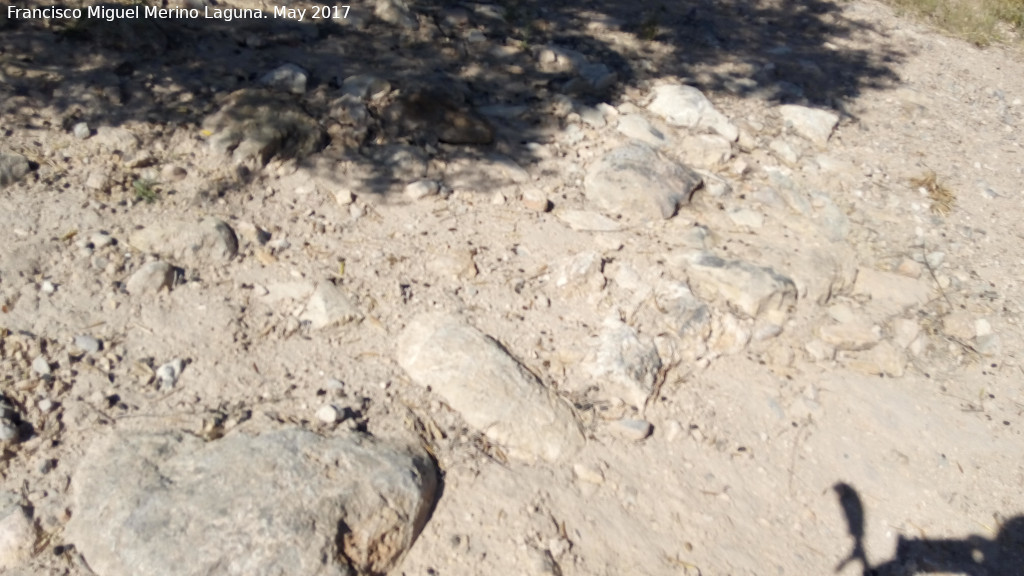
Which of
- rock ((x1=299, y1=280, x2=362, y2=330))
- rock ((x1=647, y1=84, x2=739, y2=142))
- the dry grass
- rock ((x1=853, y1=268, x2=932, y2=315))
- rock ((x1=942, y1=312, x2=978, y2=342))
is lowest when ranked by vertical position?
rock ((x1=299, y1=280, x2=362, y2=330))

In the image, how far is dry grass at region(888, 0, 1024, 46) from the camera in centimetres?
627

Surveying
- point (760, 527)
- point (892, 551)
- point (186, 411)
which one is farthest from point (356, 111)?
point (892, 551)

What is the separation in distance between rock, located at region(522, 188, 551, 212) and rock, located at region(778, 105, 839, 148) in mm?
1711

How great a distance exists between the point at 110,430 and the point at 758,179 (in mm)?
3104

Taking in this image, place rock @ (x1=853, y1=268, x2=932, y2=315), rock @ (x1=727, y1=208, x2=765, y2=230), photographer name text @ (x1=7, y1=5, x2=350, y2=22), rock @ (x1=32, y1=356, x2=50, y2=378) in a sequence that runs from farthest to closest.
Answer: photographer name text @ (x1=7, y1=5, x2=350, y2=22)
rock @ (x1=727, y1=208, x2=765, y2=230)
rock @ (x1=853, y1=268, x2=932, y2=315)
rock @ (x1=32, y1=356, x2=50, y2=378)

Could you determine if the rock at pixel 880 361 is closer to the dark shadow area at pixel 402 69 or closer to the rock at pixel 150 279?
the dark shadow area at pixel 402 69

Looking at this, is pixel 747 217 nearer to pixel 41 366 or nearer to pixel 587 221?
pixel 587 221

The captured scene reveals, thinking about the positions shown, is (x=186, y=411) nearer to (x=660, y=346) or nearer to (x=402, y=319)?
(x=402, y=319)

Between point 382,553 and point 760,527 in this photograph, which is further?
point 760,527

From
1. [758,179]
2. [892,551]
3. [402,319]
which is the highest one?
[758,179]

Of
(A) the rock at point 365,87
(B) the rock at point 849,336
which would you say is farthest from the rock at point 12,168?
(B) the rock at point 849,336

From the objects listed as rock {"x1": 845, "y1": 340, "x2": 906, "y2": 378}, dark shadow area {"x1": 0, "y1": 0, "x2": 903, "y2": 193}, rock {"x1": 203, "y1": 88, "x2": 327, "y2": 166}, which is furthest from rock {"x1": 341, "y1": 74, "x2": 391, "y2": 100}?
rock {"x1": 845, "y1": 340, "x2": 906, "y2": 378}

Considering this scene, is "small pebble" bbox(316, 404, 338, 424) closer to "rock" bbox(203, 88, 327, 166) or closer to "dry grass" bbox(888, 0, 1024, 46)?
"rock" bbox(203, 88, 327, 166)

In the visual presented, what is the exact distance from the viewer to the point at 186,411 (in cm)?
259
